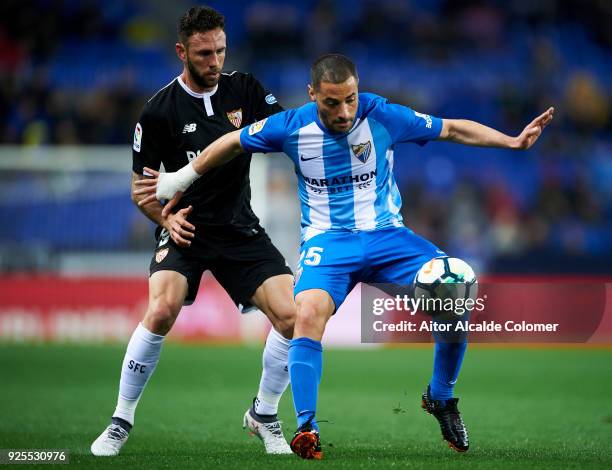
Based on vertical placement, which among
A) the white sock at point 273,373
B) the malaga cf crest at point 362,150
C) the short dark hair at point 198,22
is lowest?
the white sock at point 273,373

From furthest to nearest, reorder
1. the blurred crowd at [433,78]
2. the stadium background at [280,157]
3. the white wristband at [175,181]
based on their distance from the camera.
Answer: the blurred crowd at [433,78] → the stadium background at [280,157] → the white wristband at [175,181]

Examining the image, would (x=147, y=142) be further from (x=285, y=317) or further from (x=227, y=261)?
(x=285, y=317)

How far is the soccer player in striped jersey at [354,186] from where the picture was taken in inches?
225

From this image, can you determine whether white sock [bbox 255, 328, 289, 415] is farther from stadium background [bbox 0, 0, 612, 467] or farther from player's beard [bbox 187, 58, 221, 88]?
stadium background [bbox 0, 0, 612, 467]

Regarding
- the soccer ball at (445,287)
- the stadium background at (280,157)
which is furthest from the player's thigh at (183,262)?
the stadium background at (280,157)

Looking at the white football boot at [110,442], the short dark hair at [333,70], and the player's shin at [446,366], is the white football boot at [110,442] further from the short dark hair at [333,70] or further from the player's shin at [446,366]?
the short dark hair at [333,70]

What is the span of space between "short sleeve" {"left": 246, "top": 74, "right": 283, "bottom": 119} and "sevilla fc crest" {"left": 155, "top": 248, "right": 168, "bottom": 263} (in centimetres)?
106

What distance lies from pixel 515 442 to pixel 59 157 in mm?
11082

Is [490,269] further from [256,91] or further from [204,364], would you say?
[256,91]

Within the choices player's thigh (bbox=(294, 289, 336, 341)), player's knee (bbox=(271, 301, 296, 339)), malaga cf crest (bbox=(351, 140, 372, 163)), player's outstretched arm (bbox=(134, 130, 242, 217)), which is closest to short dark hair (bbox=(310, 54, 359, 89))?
malaga cf crest (bbox=(351, 140, 372, 163))

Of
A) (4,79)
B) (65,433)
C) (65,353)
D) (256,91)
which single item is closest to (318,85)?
(256,91)

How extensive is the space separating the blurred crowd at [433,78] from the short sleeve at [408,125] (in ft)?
34.2

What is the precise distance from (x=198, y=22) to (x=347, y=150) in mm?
1298

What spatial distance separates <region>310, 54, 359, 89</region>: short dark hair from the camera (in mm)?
5453
